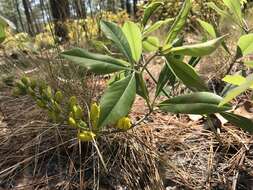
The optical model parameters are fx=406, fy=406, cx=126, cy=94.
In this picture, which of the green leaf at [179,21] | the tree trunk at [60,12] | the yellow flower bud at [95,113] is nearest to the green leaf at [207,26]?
the green leaf at [179,21]

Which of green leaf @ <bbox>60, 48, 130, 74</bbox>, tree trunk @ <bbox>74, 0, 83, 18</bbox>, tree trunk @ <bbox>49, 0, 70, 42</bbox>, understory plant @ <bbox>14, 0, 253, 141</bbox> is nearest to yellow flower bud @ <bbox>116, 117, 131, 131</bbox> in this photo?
understory plant @ <bbox>14, 0, 253, 141</bbox>

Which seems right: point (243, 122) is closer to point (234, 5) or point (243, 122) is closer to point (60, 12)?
point (234, 5)

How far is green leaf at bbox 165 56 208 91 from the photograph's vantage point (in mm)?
924

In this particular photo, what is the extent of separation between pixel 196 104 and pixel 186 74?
73mm

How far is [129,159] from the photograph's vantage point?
1091 millimetres

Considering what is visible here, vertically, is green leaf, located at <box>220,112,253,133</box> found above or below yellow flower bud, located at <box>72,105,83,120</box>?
below

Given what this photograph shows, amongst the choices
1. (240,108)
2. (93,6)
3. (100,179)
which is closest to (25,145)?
(100,179)

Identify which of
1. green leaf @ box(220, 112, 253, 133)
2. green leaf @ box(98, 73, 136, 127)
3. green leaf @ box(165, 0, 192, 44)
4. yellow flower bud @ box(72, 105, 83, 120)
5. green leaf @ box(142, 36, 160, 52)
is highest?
green leaf @ box(165, 0, 192, 44)

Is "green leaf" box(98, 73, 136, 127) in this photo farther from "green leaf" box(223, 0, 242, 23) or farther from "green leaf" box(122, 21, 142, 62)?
"green leaf" box(223, 0, 242, 23)

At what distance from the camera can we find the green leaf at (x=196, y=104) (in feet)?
2.93

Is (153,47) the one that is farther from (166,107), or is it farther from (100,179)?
(100,179)

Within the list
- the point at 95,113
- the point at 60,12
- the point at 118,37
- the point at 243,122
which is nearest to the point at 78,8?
the point at 60,12

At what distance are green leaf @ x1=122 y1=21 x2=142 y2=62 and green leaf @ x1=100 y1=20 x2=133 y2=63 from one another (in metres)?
0.01

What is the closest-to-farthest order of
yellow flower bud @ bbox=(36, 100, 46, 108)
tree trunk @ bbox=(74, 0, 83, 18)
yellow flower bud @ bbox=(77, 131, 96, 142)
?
yellow flower bud @ bbox=(77, 131, 96, 142), yellow flower bud @ bbox=(36, 100, 46, 108), tree trunk @ bbox=(74, 0, 83, 18)
